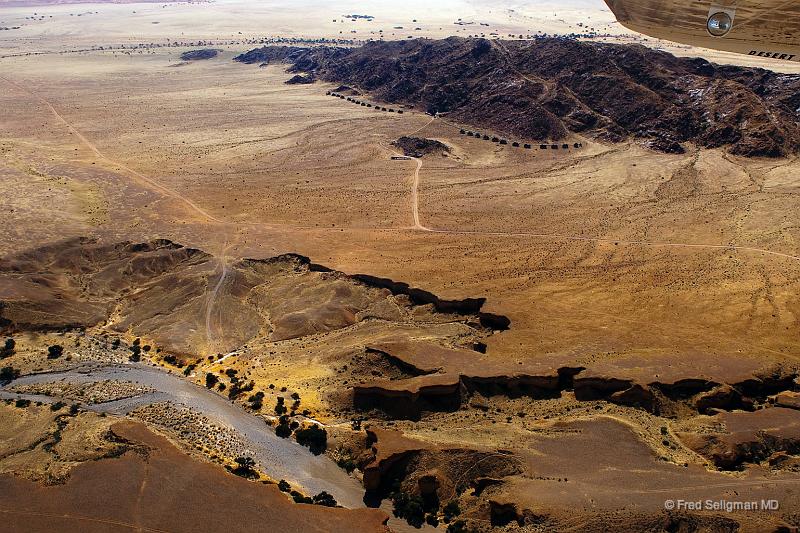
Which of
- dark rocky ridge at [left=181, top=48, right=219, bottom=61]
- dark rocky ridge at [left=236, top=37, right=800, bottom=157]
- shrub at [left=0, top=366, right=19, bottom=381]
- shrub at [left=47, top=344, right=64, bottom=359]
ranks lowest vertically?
shrub at [left=0, top=366, right=19, bottom=381]

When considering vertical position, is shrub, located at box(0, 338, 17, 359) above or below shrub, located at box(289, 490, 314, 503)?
above

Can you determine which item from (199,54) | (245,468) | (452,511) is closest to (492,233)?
(452,511)

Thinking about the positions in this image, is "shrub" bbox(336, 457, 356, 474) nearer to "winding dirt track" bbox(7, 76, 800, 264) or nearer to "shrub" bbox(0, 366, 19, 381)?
"shrub" bbox(0, 366, 19, 381)

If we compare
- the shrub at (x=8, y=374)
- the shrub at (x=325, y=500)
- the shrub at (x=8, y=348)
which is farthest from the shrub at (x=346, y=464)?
the shrub at (x=8, y=348)

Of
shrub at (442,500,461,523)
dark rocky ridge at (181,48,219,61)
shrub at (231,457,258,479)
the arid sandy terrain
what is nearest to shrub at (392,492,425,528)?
the arid sandy terrain

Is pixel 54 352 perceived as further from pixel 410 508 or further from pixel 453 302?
pixel 453 302

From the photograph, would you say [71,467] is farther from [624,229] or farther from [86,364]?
[624,229]
